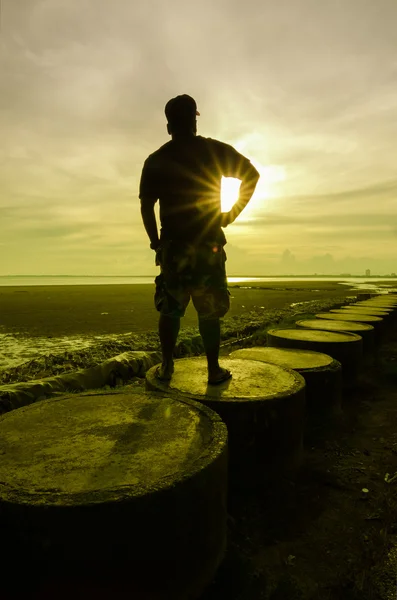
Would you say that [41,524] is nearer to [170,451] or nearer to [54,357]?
[170,451]

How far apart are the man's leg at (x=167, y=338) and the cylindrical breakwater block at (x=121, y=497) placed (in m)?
0.96

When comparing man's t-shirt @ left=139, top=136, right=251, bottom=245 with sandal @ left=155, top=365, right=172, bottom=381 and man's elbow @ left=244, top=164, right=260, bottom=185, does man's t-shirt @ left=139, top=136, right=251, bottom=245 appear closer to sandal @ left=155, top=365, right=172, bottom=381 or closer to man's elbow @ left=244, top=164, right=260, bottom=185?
man's elbow @ left=244, top=164, right=260, bottom=185

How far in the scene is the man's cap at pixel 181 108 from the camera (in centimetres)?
304

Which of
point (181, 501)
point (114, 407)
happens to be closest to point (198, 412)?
point (114, 407)

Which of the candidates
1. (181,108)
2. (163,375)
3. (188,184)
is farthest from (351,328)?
(181,108)

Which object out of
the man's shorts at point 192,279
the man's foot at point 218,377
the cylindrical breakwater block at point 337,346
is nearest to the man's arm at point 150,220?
the man's shorts at point 192,279

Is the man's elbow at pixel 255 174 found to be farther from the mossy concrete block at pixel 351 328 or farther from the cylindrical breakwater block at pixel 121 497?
the mossy concrete block at pixel 351 328

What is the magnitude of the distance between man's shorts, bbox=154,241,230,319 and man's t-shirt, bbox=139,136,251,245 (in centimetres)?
10

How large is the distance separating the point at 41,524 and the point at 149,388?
189cm

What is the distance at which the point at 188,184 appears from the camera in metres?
3.09

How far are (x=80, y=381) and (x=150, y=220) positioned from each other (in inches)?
127

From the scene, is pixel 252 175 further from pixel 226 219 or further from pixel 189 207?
pixel 189 207

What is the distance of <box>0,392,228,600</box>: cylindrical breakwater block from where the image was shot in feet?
4.81

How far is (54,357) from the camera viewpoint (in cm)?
760
